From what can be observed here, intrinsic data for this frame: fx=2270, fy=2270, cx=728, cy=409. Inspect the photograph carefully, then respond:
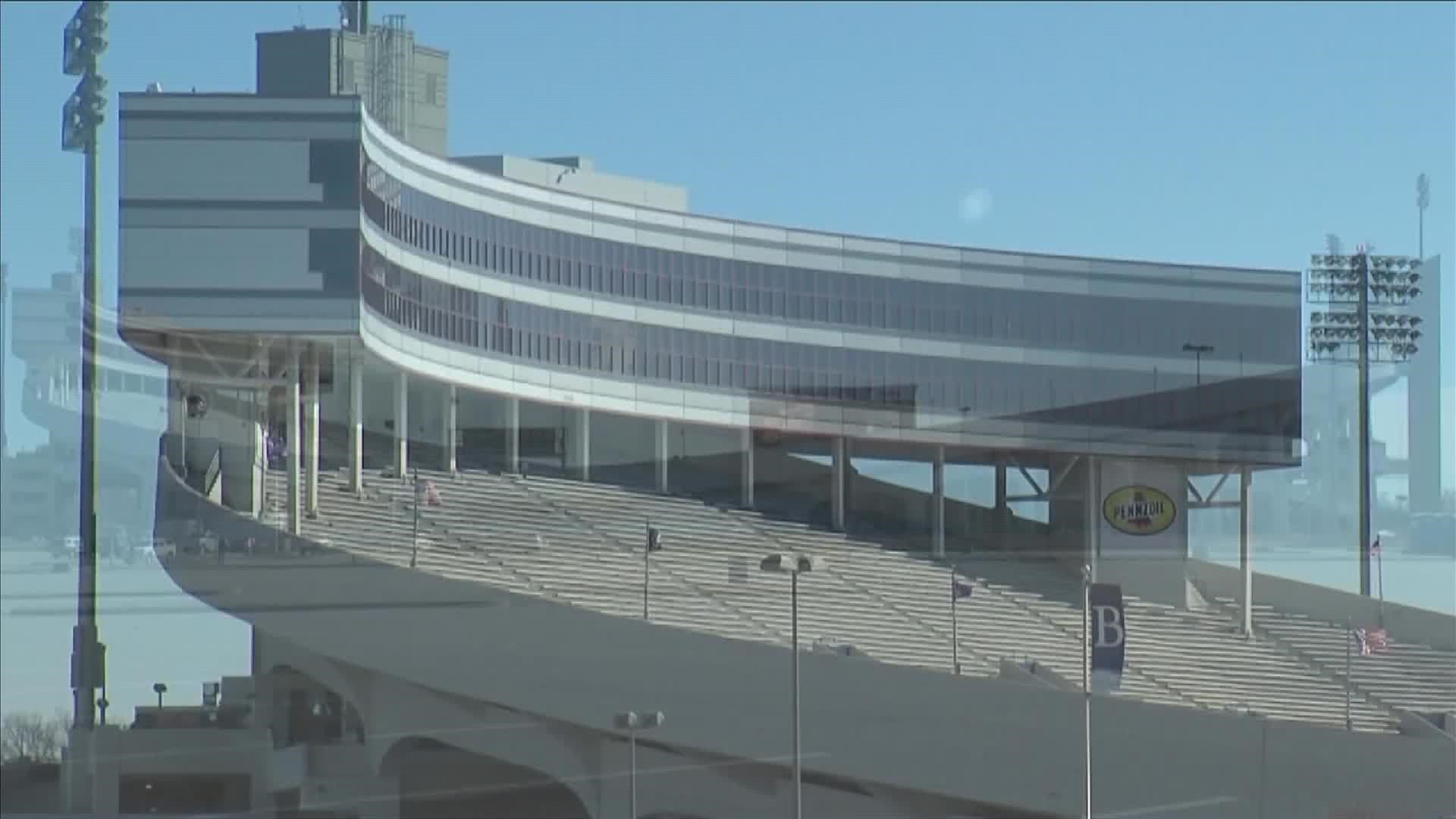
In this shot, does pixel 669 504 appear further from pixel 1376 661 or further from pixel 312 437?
pixel 1376 661

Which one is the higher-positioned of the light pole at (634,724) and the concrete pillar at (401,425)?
the concrete pillar at (401,425)

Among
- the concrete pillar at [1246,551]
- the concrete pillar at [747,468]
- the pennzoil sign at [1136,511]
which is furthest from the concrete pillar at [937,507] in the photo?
the concrete pillar at [1246,551]

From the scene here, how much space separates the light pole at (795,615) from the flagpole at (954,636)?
55.1 inches

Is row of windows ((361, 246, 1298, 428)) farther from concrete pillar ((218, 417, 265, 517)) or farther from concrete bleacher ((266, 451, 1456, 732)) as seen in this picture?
concrete pillar ((218, 417, 265, 517))

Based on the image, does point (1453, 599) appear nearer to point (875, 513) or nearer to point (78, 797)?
point (875, 513)

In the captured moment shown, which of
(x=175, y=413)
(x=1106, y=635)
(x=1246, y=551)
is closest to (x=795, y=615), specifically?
(x=1106, y=635)

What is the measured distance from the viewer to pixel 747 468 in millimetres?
23938

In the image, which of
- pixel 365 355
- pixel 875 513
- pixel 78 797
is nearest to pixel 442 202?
Answer: pixel 365 355

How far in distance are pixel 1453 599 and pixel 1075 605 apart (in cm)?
390

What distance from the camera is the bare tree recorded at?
1927cm

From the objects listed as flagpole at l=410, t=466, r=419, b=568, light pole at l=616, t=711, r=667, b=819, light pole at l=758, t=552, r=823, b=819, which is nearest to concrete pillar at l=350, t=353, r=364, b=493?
flagpole at l=410, t=466, r=419, b=568

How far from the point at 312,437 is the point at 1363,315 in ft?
39.2

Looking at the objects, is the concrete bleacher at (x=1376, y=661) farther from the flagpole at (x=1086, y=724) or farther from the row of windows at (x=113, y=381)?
the row of windows at (x=113, y=381)

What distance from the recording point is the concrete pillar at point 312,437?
21000 millimetres
